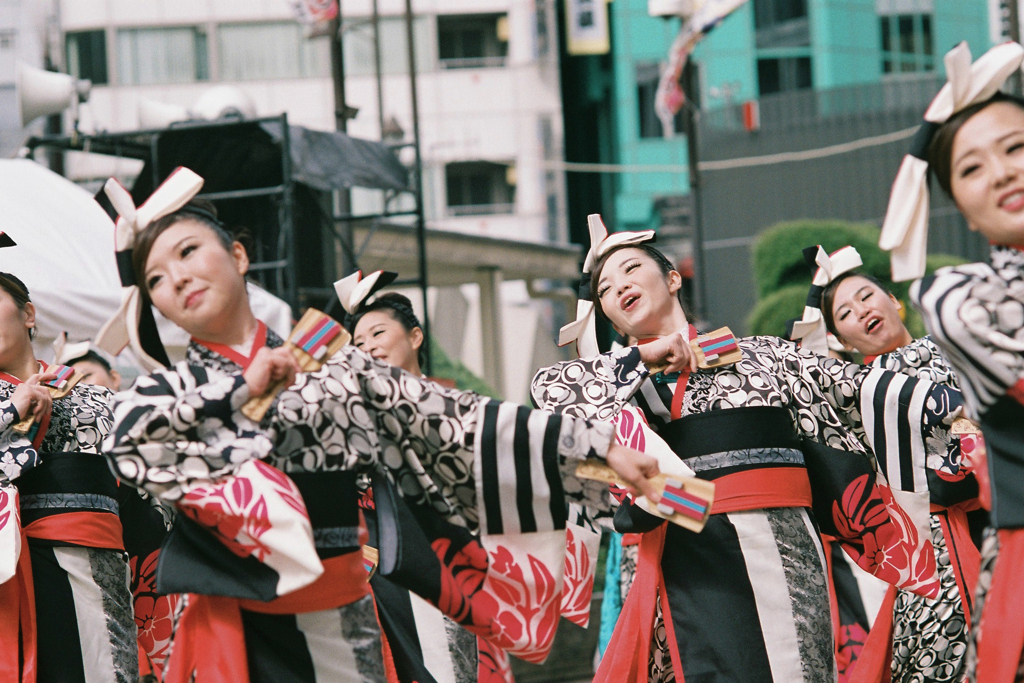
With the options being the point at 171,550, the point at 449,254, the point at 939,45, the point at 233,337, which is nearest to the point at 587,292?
the point at 233,337

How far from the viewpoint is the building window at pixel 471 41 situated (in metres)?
27.4

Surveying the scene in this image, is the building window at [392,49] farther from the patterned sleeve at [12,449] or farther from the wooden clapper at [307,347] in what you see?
the wooden clapper at [307,347]

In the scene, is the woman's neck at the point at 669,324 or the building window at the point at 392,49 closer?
the woman's neck at the point at 669,324

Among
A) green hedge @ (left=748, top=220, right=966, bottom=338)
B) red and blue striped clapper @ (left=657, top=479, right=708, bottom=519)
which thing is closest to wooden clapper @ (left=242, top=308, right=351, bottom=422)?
red and blue striped clapper @ (left=657, top=479, right=708, bottom=519)

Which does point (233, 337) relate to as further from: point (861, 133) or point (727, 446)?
point (861, 133)

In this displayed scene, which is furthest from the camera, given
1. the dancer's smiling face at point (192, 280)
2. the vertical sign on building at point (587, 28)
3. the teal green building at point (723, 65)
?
the teal green building at point (723, 65)

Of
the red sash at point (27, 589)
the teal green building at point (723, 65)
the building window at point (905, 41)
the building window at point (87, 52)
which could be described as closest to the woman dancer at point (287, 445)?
the red sash at point (27, 589)

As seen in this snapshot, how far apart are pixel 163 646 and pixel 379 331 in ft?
4.88

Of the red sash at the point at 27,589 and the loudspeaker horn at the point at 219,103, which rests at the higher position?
the loudspeaker horn at the point at 219,103

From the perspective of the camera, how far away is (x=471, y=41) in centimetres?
2773

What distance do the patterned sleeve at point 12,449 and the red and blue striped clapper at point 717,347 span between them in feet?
7.19

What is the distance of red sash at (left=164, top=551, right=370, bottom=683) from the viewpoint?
10.1 feet

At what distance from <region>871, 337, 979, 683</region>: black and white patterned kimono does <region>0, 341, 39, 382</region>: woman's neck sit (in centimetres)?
322

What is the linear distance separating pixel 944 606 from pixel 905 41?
2166cm
